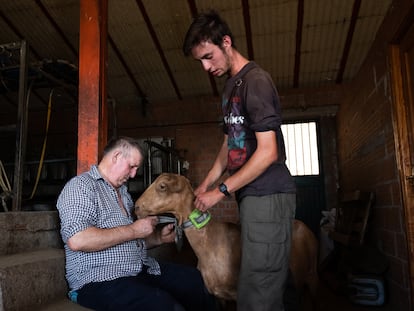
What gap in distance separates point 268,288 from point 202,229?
74 centimetres

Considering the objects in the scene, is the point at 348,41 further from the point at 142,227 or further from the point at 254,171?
the point at 142,227

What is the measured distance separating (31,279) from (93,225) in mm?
370

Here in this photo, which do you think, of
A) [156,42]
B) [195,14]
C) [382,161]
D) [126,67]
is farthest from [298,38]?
[126,67]

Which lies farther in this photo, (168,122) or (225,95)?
(168,122)

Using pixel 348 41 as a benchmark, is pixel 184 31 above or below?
above

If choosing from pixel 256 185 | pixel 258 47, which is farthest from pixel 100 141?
pixel 258 47

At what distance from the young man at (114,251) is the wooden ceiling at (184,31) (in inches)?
85.0

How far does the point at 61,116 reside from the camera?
6926 millimetres

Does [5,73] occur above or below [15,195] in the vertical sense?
above

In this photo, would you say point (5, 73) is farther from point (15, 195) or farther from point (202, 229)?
→ point (202, 229)

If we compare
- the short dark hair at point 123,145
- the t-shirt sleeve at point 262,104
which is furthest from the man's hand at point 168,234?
the t-shirt sleeve at point 262,104

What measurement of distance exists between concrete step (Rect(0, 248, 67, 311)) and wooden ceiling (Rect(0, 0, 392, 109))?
94.1 inches

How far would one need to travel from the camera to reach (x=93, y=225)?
67.6 inches

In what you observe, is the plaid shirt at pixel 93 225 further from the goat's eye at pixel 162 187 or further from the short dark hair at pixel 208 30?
the short dark hair at pixel 208 30
